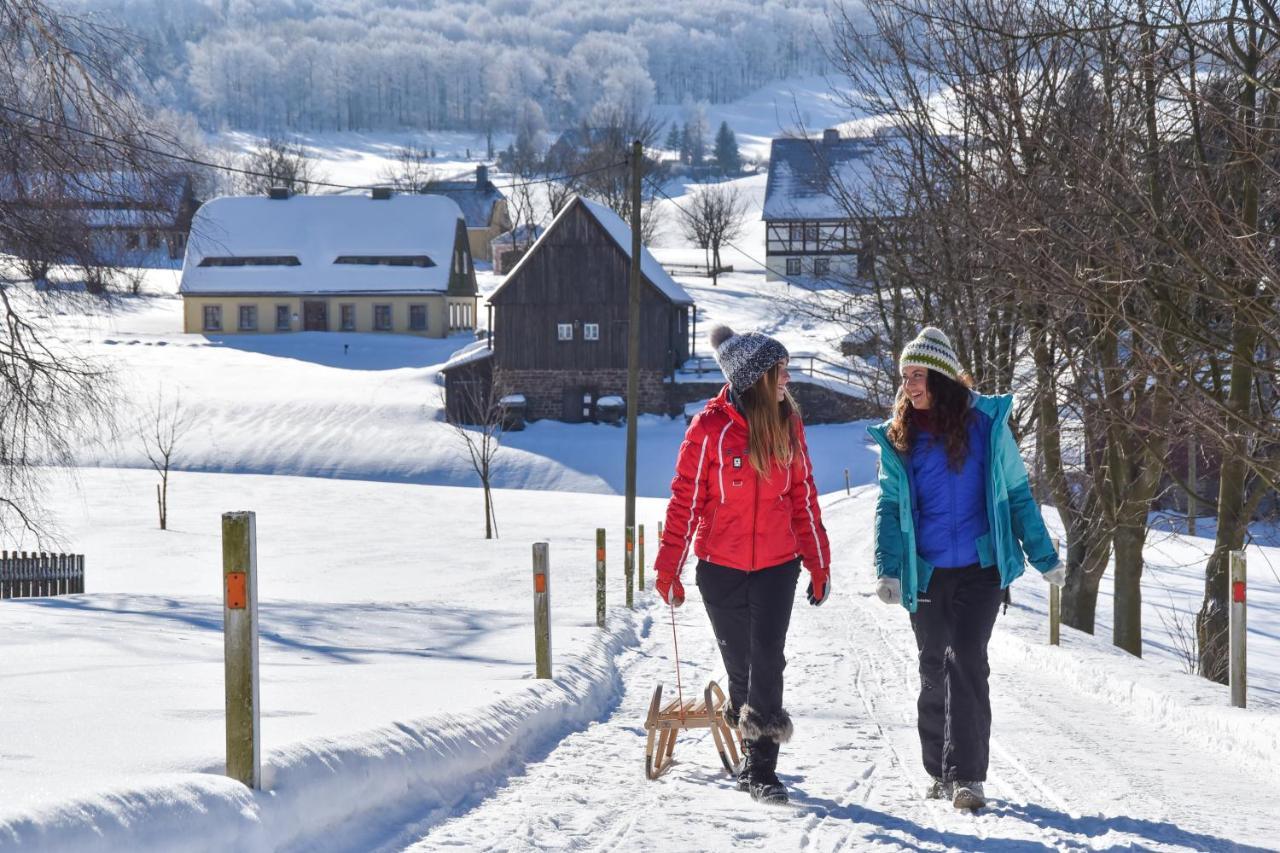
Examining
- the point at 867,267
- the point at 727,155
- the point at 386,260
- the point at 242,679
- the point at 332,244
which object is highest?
the point at 727,155

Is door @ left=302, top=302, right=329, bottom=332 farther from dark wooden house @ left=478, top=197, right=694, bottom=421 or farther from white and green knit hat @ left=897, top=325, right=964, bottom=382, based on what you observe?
white and green knit hat @ left=897, top=325, right=964, bottom=382

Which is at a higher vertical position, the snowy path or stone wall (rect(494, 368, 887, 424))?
stone wall (rect(494, 368, 887, 424))

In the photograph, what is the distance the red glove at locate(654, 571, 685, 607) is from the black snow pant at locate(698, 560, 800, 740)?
11 centimetres

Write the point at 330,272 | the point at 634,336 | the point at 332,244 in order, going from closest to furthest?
1. the point at 634,336
2. the point at 330,272
3. the point at 332,244

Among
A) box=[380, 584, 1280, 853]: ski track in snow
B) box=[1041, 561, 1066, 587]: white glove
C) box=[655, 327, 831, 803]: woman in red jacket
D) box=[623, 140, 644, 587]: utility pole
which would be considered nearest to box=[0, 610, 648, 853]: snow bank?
box=[380, 584, 1280, 853]: ski track in snow

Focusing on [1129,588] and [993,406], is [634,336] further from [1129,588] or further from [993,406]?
[993,406]

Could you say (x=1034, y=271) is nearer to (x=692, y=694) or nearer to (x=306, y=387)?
(x=692, y=694)

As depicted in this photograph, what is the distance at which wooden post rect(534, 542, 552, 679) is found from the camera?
9633 millimetres

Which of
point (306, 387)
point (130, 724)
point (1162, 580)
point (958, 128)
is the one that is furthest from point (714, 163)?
point (130, 724)

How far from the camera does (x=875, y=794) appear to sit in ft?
21.2

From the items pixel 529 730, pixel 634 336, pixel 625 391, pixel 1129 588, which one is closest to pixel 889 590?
pixel 529 730

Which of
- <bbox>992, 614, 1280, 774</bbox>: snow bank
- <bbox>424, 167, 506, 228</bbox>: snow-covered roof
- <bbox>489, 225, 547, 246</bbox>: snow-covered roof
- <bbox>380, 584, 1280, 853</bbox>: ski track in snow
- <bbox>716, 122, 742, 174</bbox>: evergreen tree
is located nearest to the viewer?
<bbox>380, 584, 1280, 853</bbox>: ski track in snow

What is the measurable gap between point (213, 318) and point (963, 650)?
2912 inches

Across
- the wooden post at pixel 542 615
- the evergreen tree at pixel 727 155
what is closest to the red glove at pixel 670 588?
the wooden post at pixel 542 615
